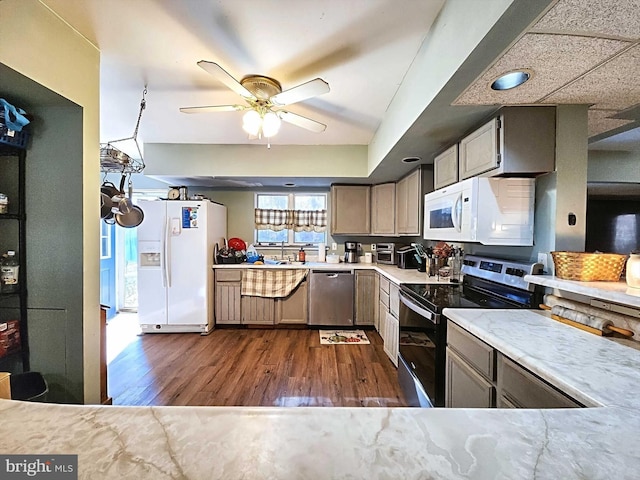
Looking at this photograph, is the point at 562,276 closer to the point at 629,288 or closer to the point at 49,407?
the point at 629,288

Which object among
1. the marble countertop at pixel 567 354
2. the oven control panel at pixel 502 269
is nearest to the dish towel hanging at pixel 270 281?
the oven control panel at pixel 502 269

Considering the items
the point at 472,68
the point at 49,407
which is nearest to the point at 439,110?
the point at 472,68

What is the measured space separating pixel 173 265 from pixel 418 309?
2.96m

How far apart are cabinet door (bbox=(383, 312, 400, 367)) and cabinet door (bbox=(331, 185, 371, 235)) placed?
5.06 feet

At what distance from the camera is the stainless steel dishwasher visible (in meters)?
3.84

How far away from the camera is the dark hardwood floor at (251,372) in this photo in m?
2.24

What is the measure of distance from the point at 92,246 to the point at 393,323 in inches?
96.3

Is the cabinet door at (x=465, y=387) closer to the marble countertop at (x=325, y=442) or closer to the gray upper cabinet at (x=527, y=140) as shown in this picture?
the marble countertop at (x=325, y=442)

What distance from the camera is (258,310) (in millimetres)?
3877

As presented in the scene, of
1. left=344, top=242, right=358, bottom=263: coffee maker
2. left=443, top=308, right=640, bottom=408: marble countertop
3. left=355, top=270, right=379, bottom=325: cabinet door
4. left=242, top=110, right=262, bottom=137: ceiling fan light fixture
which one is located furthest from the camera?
left=344, top=242, right=358, bottom=263: coffee maker

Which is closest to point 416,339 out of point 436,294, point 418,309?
point 418,309

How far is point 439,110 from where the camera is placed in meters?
1.76

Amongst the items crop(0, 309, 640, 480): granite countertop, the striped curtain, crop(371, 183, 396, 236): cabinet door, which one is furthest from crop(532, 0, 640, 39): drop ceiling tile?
the striped curtain

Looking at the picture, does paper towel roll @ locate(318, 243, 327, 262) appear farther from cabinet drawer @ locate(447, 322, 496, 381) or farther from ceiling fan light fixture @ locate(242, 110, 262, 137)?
cabinet drawer @ locate(447, 322, 496, 381)
